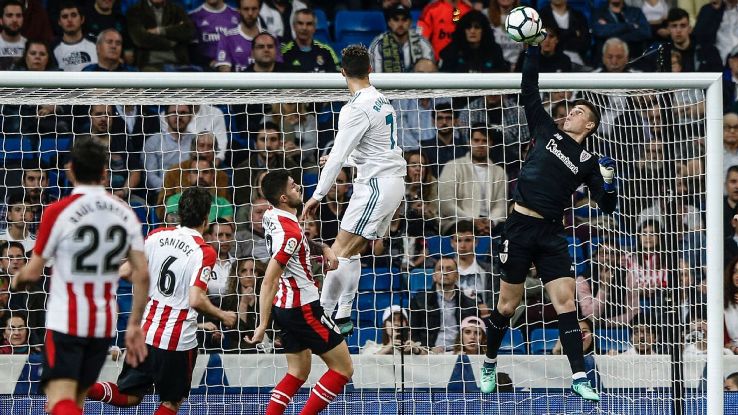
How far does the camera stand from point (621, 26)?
13.4m

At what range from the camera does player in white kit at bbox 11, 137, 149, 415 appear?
21.4ft

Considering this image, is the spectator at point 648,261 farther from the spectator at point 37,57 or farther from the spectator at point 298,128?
the spectator at point 37,57

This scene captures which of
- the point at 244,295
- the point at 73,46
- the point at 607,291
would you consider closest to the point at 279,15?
the point at 73,46

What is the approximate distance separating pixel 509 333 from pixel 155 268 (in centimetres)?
429

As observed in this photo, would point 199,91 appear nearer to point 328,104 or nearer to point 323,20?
point 328,104

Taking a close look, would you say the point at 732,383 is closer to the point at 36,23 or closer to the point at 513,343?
the point at 513,343

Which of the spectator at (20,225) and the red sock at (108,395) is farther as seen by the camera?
the spectator at (20,225)

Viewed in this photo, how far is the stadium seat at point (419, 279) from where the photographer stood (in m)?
11.0

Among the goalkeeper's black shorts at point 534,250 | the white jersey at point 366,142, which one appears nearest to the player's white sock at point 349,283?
the white jersey at point 366,142

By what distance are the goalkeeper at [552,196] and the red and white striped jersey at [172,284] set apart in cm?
213

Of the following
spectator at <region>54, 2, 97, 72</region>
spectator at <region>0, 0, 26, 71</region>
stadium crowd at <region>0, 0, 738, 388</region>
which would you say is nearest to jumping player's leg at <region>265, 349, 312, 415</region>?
stadium crowd at <region>0, 0, 738, 388</region>

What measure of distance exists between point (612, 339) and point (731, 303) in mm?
1498

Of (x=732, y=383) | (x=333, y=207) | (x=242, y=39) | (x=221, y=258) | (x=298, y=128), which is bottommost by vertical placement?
(x=732, y=383)

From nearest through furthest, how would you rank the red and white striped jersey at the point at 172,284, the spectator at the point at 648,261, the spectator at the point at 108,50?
the red and white striped jersey at the point at 172,284
the spectator at the point at 648,261
the spectator at the point at 108,50
